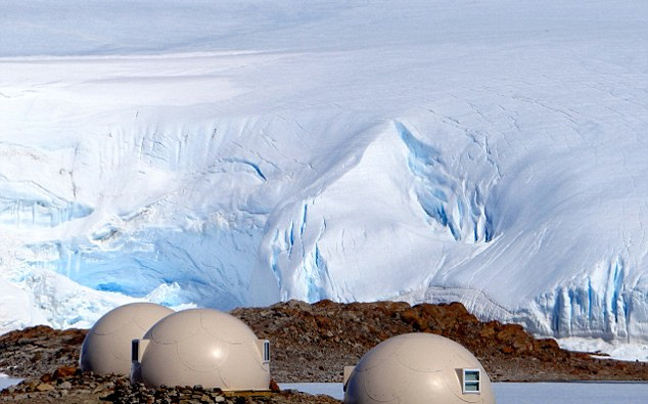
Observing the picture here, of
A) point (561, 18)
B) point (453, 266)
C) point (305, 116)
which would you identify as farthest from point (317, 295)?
point (561, 18)

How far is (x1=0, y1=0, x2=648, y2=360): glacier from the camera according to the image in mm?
34844

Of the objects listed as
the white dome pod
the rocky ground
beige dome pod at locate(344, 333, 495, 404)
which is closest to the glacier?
the rocky ground

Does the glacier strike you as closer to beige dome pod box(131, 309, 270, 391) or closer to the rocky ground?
the rocky ground

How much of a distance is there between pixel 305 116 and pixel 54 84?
9105 mm

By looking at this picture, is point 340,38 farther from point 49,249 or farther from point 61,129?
point 49,249

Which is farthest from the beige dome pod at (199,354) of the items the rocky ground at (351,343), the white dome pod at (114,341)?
the rocky ground at (351,343)

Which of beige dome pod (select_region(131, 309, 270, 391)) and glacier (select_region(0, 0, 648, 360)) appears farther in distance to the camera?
glacier (select_region(0, 0, 648, 360))

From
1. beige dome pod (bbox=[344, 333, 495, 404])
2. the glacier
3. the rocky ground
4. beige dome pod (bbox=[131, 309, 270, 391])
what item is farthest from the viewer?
the glacier

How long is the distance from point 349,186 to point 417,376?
21.4m

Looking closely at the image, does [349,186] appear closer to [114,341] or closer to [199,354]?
[114,341]

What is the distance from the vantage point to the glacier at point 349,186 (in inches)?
1372

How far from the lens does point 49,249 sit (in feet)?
130

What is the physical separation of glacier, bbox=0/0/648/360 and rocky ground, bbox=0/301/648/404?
2.70 ft

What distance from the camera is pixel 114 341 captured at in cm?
2311
